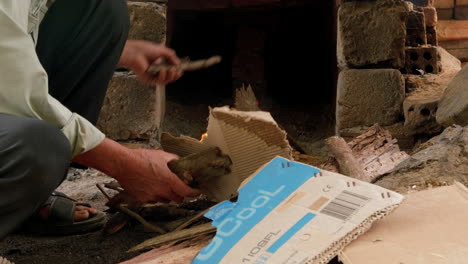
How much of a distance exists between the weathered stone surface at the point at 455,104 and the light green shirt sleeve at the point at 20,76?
69.0 inches

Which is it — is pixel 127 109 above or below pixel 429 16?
below

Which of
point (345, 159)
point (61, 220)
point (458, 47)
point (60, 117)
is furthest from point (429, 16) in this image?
point (60, 117)

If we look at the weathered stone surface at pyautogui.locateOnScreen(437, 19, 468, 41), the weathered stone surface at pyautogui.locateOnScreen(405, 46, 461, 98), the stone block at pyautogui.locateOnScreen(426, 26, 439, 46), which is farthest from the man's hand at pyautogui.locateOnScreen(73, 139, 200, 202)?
the weathered stone surface at pyautogui.locateOnScreen(437, 19, 468, 41)

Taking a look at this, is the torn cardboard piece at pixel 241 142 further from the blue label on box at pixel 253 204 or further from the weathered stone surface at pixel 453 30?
the weathered stone surface at pixel 453 30

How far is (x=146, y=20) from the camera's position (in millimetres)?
2912

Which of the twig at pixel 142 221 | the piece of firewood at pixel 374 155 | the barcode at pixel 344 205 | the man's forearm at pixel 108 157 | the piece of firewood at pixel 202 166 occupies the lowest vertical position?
the twig at pixel 142 221

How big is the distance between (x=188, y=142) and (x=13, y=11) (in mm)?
642

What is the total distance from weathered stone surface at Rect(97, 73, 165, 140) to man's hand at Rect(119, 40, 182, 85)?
105 cm

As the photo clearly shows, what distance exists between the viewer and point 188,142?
5.43 ft

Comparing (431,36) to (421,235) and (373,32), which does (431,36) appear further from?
(421,235)

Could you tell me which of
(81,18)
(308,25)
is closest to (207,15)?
(308,25)

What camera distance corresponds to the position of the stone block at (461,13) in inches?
274

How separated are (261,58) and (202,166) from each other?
3.35 meters

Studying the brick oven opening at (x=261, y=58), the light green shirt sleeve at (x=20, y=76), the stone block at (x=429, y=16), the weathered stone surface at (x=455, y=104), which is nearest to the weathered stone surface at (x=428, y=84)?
the weathered stone surface at (x=455, y=104)
